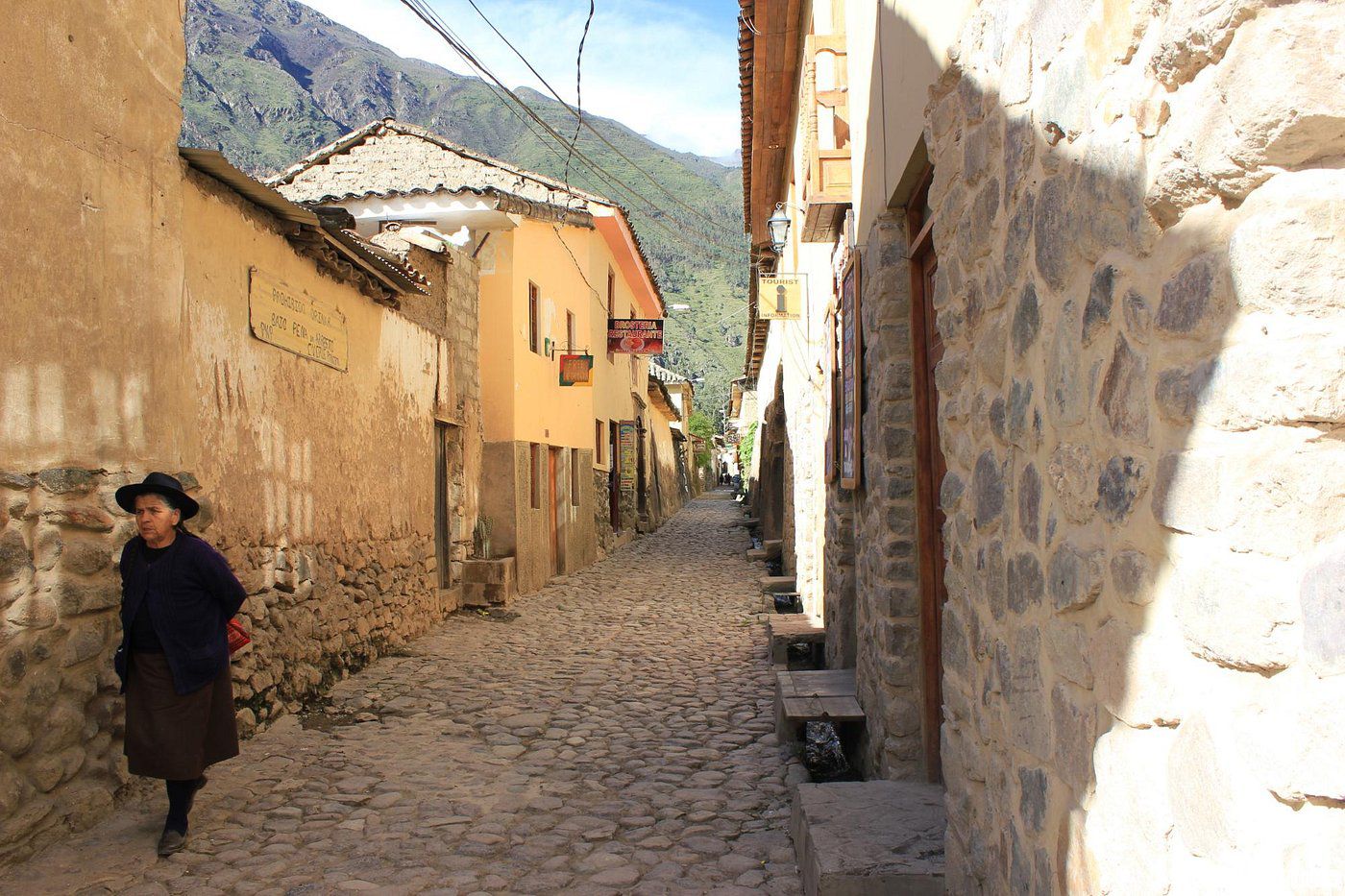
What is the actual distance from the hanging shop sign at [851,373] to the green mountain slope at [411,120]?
47.0 metres

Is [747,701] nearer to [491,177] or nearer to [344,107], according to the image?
[491,177]

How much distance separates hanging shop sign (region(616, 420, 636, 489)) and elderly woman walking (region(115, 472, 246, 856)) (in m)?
16.2

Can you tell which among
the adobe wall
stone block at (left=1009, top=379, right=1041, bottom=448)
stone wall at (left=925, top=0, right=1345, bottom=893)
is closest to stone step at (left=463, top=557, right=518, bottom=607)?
the adobe wall

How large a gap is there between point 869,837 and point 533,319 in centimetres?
1109

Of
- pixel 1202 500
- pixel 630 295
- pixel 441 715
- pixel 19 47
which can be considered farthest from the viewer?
pixel 630 295

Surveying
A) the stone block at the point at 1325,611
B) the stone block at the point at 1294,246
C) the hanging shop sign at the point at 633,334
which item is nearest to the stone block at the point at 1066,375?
the stone block at the point at 1294,246

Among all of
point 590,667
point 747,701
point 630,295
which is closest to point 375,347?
point 590,667

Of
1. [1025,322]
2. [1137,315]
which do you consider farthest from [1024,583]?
[1137,315]

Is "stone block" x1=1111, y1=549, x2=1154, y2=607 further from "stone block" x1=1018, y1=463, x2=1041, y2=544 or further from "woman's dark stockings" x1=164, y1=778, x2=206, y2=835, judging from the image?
"woman's dark stockings" x1=164, y1=778, x2=206, y2=835

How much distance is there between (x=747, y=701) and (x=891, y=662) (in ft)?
8.66

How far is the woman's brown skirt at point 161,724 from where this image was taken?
154 inches

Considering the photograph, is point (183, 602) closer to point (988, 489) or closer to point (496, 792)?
point (496, 792)

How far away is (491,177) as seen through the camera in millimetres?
12961

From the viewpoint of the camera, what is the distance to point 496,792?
Result: 15.6 feet
